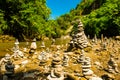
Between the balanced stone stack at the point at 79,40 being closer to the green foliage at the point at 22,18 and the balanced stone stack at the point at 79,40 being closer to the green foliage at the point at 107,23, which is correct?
the green foliage at the point at 22,18

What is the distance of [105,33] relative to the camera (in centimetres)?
6994

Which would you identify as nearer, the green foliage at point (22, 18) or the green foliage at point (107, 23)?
the green foliage at point (22, 18)

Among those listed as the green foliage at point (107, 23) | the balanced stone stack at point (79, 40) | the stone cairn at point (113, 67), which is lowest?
the stone cairn at point (113, 67)

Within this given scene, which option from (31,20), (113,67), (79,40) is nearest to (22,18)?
(31,20)

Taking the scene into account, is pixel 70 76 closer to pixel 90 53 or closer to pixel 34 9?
pixel 90 53

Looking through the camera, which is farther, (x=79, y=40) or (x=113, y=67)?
(x=79, y=40)

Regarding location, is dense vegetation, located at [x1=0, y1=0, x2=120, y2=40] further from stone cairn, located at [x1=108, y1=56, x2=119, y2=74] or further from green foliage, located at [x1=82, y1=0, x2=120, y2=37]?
stone cairn, located at [x1=108, y1=56, x2=119, y2=74]

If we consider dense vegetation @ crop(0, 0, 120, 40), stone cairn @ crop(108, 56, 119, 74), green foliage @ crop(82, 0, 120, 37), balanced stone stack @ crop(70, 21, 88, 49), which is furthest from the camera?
green foliage @ crop(82, 0, 120, 37)

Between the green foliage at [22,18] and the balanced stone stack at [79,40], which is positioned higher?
the green foliage at [22,18]

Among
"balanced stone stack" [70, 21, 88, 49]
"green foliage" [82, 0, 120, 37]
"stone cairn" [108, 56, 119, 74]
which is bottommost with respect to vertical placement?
"stone cairn" [108, 56, 119, 74]

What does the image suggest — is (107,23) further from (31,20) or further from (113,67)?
(113,67)

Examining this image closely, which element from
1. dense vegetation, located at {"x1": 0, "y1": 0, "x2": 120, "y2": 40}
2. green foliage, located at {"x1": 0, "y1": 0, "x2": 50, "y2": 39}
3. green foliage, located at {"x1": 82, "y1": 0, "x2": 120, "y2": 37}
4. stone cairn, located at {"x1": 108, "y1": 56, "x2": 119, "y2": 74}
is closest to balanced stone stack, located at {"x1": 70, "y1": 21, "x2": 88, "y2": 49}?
stone cairn, located at {"x1": 108, "y1": 56, "x2": 119, "y2": 74}

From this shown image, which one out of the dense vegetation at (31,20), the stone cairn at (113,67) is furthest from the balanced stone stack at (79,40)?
the dense vegetation at (31,20)

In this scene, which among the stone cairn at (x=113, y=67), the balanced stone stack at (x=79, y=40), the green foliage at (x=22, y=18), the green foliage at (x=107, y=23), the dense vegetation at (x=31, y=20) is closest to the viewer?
the stone cairn at (x=113, y=67)
